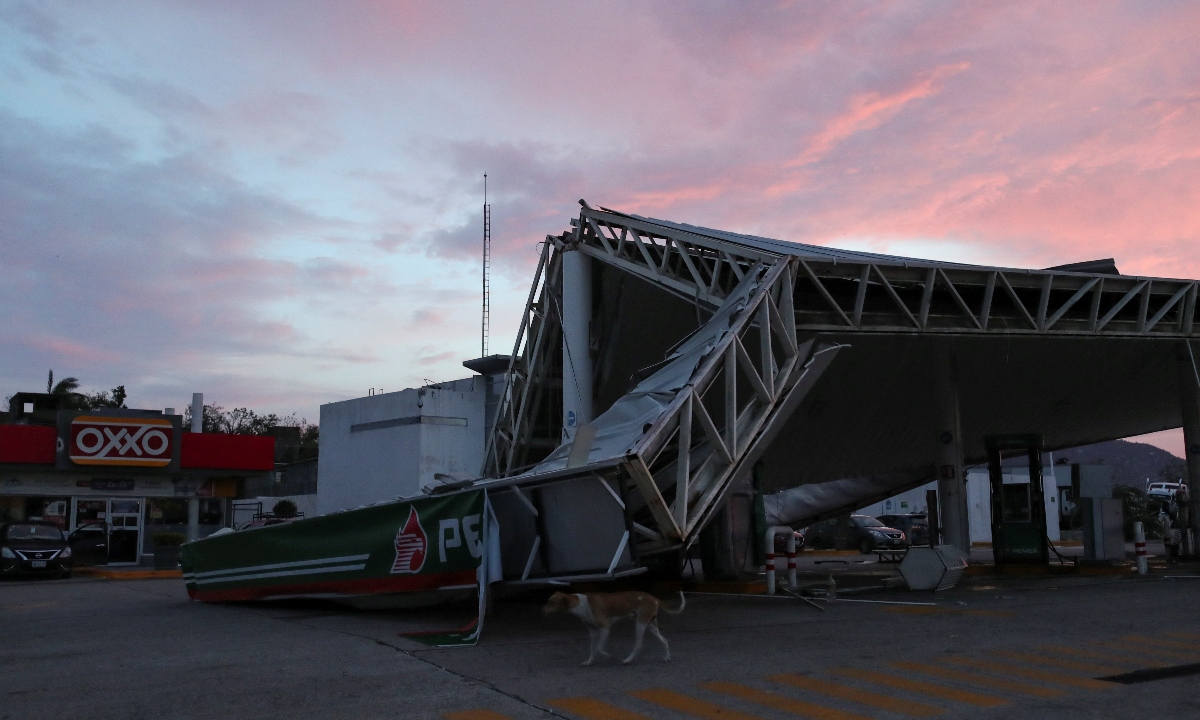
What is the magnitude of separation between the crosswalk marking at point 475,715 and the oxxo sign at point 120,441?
83.8ft

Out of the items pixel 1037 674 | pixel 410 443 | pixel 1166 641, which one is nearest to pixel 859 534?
pixel 410 443

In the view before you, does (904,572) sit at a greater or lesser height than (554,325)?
lesser

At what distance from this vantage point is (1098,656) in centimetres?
1040

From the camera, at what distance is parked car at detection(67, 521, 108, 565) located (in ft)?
96.9

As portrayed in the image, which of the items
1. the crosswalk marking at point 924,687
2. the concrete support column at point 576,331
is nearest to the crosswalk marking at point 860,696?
the crosswalk marking at point 924,687

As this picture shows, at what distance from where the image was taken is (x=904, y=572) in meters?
18.5

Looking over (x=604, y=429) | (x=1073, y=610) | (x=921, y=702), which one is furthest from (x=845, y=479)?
(x=921, y=702)

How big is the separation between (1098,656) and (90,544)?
29.4 metres

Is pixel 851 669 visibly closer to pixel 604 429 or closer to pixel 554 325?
pixel 604 429

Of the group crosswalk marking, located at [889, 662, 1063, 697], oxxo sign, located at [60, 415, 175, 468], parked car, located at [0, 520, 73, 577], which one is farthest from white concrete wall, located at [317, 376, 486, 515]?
crosswalk marking, located at [889, 662, 1063, 697]

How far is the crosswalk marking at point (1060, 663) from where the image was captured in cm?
953

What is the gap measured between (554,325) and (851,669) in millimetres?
15219

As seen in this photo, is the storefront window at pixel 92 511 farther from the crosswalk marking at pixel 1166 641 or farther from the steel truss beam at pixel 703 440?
the crosswalk marking at pixel 1166 641

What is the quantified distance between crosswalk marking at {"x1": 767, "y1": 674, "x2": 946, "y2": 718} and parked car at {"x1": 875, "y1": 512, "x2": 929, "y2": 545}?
30.5m
